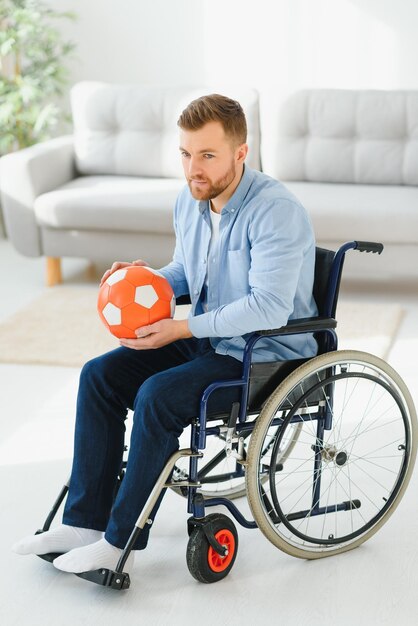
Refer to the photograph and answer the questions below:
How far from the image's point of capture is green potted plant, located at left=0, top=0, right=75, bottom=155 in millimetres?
5109

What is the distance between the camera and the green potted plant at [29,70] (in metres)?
5.11

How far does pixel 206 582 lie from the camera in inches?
87.6

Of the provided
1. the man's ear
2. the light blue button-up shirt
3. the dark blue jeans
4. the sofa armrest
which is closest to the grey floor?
the dark blue jeans

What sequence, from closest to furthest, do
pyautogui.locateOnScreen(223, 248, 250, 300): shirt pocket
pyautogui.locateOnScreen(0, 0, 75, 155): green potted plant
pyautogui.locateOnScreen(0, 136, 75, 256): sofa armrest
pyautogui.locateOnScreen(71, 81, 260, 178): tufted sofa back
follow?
pyautogui.locateOnScreen(223, 248, 250, 300): shirt pocket → pyautogui.locateOnScreen(0, 136, 75, 256): sofa armrest → pyautogui.locateOnScreen(71, 81, 260, 178): tufted sofa back → pyautogui.locateOnScreen(0, 0, 75, 155): green potted plant

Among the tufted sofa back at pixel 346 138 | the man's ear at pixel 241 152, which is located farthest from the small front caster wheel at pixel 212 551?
the tufted sofa back at pixel 346 138

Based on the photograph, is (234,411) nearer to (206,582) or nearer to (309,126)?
(206,582)

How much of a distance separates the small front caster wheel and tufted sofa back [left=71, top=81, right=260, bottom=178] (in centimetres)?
279

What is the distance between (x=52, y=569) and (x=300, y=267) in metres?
0.86

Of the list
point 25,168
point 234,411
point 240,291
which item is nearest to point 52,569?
point 234,411

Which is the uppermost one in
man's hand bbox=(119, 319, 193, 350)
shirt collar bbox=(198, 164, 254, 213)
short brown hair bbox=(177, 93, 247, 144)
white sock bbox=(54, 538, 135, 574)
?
short brown hair bbox=(177, 93, 247, 144)

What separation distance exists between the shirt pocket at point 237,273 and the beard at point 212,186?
130 mm

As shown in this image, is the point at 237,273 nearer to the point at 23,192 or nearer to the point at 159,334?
the point at 159,334

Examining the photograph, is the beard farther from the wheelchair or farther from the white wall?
the white wall

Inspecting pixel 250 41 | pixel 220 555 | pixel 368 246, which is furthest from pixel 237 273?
pixel 250 41
